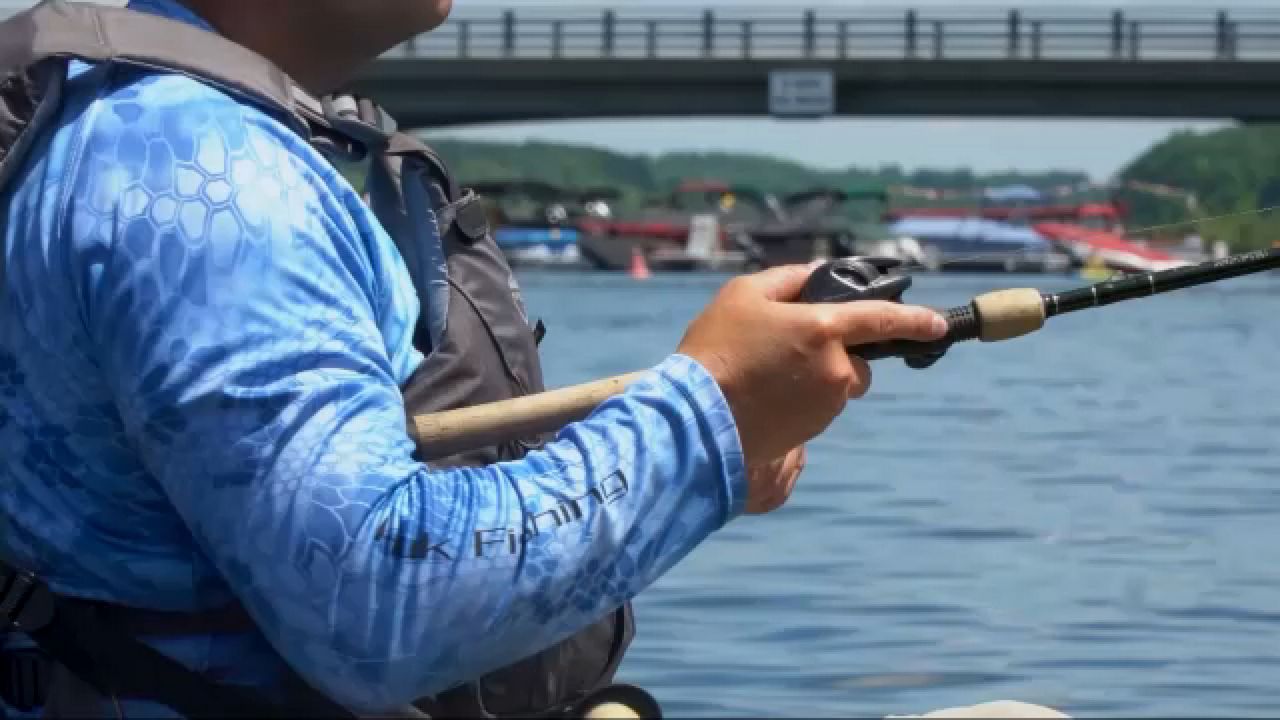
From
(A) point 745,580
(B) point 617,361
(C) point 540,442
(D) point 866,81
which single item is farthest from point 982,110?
(C) point 540,442

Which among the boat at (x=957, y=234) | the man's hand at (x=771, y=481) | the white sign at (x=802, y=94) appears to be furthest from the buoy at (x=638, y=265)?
the man's hand at (x=771, y=481)

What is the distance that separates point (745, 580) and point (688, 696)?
3316 millimetres

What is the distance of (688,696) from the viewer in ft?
31.1

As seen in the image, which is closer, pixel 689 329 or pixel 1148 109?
pixel 689 329

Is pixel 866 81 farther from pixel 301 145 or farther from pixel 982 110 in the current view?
pixel 301 145

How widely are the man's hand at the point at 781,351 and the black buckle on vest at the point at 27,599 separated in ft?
1.92

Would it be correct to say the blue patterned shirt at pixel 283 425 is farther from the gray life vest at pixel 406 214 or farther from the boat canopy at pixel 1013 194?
the boat canopy at pixel 1013 194

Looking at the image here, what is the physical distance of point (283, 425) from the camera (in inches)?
79.0

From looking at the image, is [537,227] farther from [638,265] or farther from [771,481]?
[771,481]

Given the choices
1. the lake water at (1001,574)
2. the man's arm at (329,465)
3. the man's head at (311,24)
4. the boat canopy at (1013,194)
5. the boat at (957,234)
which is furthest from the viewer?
the boat canopy at (1013,194)

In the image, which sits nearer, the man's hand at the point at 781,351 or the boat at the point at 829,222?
the man's hand at the point at 781,351

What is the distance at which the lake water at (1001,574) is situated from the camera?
9.62 m

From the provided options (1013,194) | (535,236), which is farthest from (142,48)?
(1013,194)

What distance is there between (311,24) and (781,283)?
50 centimetres
